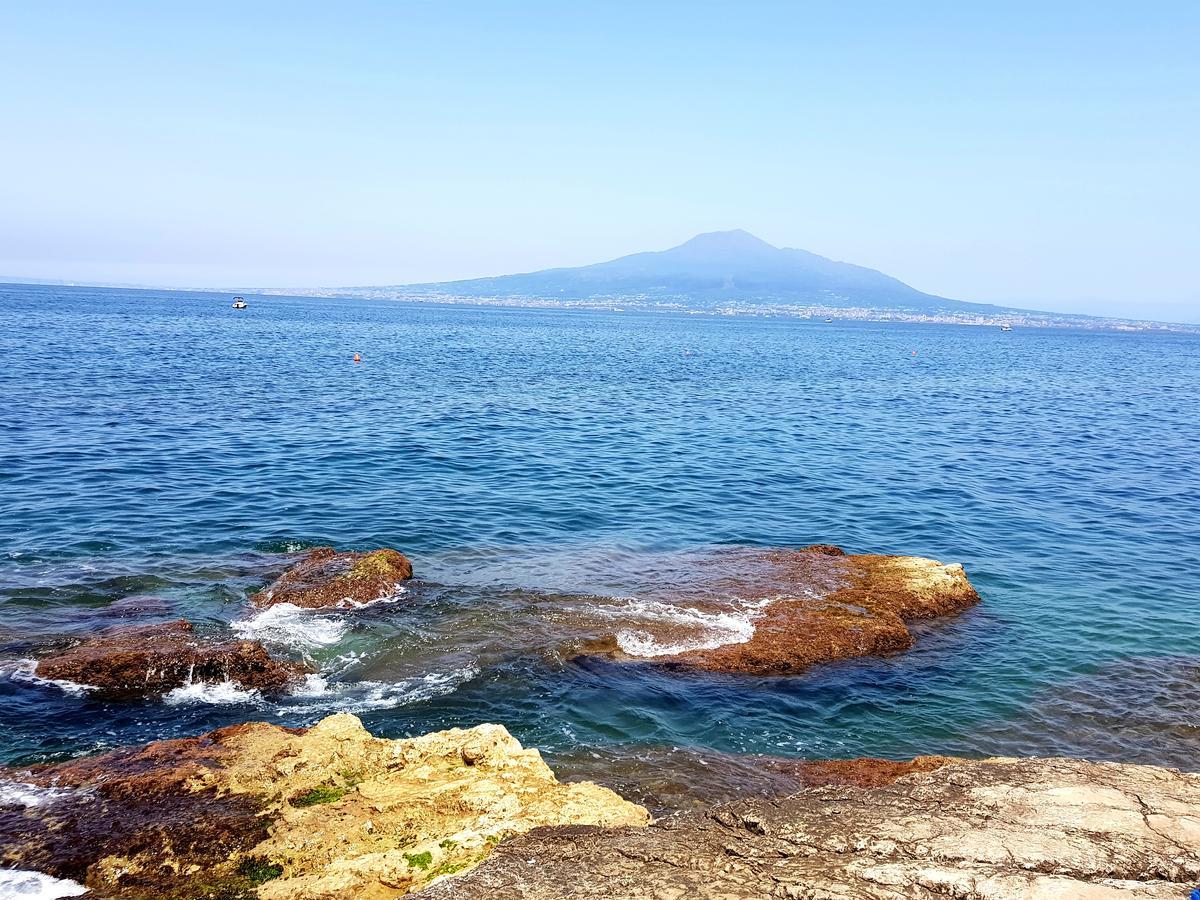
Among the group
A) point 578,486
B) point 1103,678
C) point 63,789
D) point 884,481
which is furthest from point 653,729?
point 884,481

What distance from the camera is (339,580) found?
68.0ft

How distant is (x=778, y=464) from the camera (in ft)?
129

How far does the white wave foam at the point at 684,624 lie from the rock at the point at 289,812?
7.02 metres

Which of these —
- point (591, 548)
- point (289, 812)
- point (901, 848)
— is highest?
point (901, 848)

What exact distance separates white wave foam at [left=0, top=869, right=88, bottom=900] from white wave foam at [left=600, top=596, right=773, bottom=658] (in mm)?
11265

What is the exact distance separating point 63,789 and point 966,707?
54.8 ft

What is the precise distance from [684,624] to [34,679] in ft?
45.8

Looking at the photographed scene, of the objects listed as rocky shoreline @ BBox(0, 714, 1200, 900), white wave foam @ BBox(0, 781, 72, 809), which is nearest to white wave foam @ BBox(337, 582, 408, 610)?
rocky shoreline @ BBox(0, 714, 1200, 900)

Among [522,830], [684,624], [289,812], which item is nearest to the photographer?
[522,830]

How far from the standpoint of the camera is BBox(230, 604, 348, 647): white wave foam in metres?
18.0

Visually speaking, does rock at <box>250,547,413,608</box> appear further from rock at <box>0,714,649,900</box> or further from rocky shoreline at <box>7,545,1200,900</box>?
rock at <box>0,714,649,900</box>

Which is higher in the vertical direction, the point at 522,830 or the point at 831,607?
the point at 522,830

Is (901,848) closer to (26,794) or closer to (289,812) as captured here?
(289,812)

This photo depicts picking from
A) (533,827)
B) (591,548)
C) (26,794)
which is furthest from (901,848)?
(591,548)
